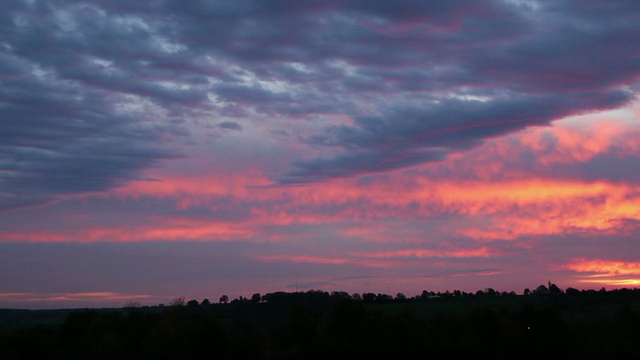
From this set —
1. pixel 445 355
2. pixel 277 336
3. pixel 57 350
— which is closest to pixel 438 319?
pixel 445 355

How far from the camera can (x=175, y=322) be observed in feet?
201

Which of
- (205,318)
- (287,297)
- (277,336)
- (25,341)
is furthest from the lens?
(287,297)

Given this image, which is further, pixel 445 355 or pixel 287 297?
pixel 287 297

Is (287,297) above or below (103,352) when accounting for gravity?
above

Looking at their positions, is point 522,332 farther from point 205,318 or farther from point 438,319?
point 205,318

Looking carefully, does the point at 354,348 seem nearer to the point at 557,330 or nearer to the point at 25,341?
the point at 557,330

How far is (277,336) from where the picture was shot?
6781 cm

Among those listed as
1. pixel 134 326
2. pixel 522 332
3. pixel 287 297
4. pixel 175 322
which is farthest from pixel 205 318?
pixel 287 297

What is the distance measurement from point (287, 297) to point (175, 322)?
2027 inches

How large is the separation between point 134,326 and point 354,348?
19.0 m

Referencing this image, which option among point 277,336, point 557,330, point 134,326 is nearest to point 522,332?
point 557,330

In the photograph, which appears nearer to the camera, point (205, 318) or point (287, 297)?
point (205, 318)

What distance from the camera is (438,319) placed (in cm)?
7150

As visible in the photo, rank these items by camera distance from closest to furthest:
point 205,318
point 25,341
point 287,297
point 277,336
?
point 25,341
point 205,318
point 277,336
point 287,297
